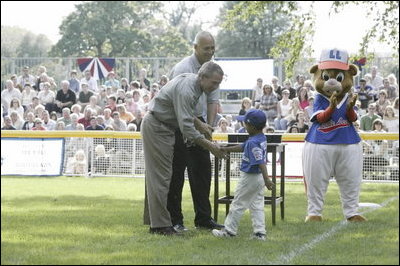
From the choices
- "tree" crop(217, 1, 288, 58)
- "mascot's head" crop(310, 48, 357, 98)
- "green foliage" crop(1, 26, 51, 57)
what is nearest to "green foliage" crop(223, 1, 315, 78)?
"mascot's head" crop(310, 48, 357, 98)

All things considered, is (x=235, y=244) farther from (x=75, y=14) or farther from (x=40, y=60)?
(x=75, y=14)

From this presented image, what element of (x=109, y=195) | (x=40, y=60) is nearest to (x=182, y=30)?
(x=40, y=60)

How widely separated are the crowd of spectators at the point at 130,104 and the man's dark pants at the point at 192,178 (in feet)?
31.3

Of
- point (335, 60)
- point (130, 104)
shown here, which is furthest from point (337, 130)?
point (130, 104)

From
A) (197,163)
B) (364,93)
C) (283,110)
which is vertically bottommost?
(197,163)

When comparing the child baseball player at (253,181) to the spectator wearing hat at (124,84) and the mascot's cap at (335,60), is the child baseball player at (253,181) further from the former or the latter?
the spectator wearing hat at (124,84)

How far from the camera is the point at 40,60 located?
31.8 m

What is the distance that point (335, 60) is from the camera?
1234 centimetres

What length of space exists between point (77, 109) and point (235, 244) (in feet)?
50.7

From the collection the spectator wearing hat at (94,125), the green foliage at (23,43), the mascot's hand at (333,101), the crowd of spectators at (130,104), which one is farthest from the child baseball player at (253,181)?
the green foliage at (23,43)

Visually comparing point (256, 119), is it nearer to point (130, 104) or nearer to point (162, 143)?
point (162, 143)

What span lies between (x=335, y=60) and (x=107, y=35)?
179 ft

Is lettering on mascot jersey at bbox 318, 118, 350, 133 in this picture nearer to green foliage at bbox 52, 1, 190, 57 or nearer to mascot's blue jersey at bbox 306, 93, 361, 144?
mascot's blue jersey at bbox 306, 93, 361, 144

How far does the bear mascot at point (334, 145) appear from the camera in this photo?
1198cm
